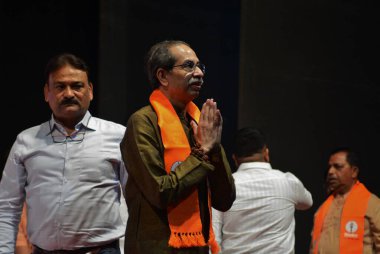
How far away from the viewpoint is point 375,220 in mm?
5551

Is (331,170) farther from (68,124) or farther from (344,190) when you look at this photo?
(68,124)

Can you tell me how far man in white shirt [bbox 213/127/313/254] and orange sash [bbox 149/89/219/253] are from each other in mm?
1578

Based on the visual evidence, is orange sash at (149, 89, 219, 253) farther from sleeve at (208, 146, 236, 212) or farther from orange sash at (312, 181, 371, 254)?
orange sash at (312, 181, 371, 254)

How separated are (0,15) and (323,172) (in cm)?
290

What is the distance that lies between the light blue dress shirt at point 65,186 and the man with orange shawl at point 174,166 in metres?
0.51

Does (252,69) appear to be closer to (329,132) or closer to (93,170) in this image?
(329,132)

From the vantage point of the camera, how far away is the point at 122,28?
5.82 metres

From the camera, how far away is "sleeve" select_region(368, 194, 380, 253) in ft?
18.0

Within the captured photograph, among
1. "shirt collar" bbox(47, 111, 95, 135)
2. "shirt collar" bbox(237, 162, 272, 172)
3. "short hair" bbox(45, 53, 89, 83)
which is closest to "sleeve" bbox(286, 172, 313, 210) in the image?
"shirt collar" bbox(237, 162, 272, 172)

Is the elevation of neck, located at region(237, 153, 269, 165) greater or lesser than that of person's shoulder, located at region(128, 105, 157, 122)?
lesser

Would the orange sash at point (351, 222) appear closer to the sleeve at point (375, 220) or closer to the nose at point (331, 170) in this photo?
the sleeve at point (375, 220)

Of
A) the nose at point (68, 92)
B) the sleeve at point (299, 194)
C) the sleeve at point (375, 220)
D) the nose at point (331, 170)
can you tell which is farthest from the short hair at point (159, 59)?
the nose at point (331, 170)

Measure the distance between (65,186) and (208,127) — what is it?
2.67 feet

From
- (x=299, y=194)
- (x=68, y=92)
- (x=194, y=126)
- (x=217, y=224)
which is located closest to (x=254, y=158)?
(x=299, y=194)
